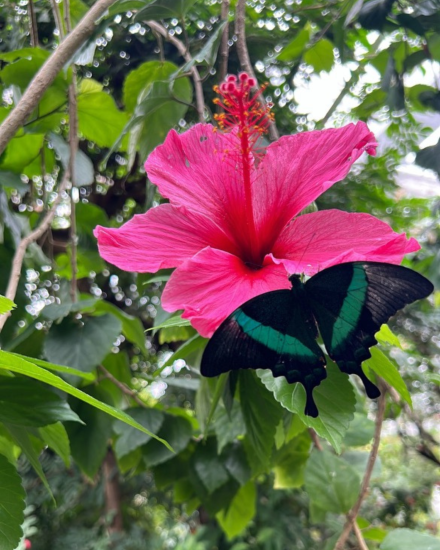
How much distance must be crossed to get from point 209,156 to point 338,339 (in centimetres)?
19

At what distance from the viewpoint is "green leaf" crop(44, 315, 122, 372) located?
641 millimetres

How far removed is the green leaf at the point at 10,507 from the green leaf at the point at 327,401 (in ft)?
0.65

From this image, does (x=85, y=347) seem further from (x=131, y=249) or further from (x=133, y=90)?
(x=133, y=90)

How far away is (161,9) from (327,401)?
486 millimetres

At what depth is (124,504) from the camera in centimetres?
241

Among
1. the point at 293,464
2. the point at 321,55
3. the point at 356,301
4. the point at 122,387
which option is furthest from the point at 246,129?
the point at 321,55

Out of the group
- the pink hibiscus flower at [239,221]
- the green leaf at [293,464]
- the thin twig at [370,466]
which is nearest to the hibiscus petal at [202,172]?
the pink hibiscus flower at [239,221]

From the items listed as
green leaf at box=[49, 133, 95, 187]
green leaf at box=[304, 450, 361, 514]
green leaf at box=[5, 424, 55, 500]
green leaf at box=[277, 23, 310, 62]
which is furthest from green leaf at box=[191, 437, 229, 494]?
green leaf at box=[277, 23, 310, 62]

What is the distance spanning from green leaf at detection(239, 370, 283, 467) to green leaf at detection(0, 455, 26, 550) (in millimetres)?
183

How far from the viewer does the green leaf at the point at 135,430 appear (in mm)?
661

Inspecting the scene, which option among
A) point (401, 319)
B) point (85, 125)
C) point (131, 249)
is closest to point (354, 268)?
point (131, 249)

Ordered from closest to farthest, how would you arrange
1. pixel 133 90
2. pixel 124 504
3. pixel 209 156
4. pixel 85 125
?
pixel 209 156, pixel 133 90, pixel 85 125, pixel 124 504

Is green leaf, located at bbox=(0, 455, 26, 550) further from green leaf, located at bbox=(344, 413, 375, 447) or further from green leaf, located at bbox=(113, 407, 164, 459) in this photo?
green leaf, located at bbox=(344, 413, 375, 447)

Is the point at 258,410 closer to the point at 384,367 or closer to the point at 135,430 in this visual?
the point at 384,367
